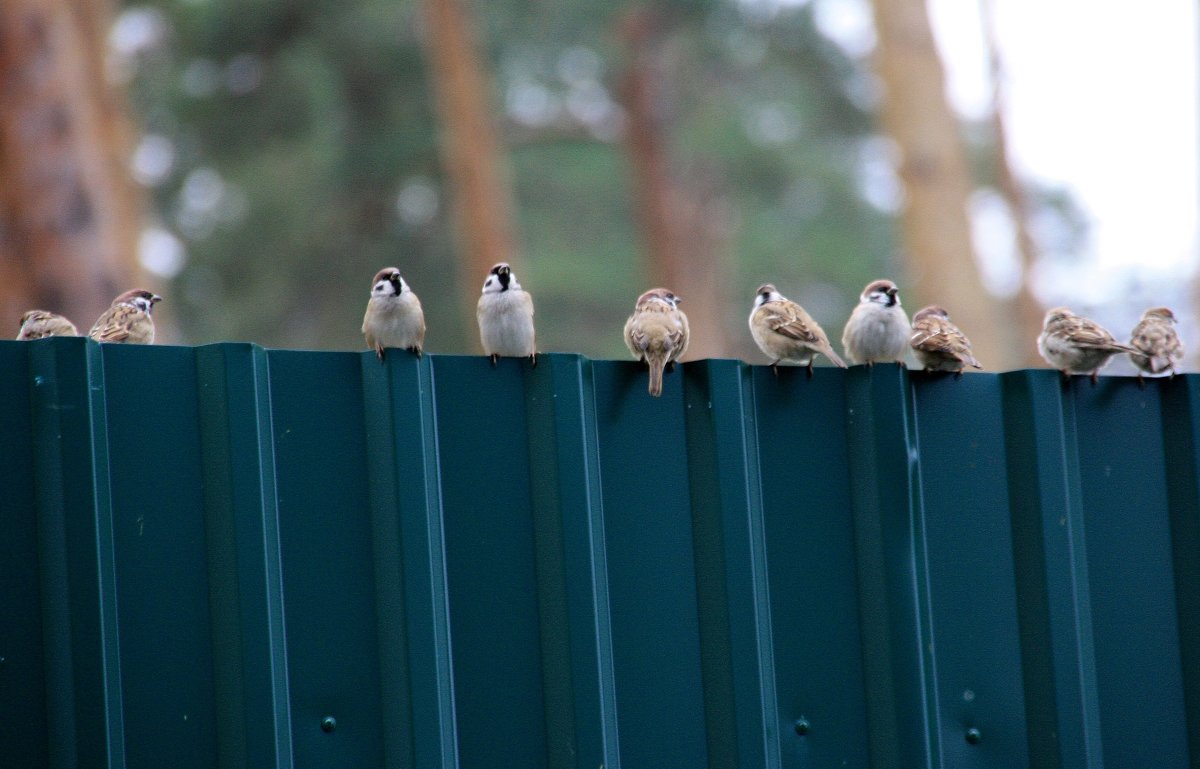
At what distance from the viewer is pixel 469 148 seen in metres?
16.0

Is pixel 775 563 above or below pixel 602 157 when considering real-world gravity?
below

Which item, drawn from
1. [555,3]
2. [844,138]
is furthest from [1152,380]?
[844,138]

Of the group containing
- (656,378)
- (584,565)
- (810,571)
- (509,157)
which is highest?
(509,157)

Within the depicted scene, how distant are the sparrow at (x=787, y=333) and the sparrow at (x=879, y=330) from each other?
18 cm

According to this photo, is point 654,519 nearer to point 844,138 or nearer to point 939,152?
point 939,152

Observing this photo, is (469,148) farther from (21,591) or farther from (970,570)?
(21,591)

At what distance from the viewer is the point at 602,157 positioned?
2120cm

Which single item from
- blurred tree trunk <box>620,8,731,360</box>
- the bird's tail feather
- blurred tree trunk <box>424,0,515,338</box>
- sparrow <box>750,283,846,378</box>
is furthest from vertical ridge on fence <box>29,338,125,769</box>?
blurred tree trunk <box>620,8,731,360</box>

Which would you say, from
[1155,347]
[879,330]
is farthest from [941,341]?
[1155,347]

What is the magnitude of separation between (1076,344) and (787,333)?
1528 millimetres

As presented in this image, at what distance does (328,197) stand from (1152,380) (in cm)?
1577

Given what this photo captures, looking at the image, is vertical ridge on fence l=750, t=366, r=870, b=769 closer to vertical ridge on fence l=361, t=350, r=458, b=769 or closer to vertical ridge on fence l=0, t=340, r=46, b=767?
vertical ridge on fence l=361, t=350, r=458, b=769

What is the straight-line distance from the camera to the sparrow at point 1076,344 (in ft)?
20.9

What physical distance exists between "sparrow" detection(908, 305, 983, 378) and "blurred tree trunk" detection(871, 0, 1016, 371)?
560 centimetres
